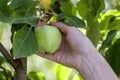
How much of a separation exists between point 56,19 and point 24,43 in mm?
145

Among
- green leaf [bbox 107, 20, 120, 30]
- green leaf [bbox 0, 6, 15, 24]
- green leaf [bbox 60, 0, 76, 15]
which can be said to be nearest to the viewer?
green leaf [bbox 0, 6, 15, 24]

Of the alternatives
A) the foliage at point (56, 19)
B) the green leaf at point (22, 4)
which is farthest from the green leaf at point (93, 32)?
the green leaf at point (22, 4)

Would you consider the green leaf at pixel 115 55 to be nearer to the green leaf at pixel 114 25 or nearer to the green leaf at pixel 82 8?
the green leaf at pixel 114 25

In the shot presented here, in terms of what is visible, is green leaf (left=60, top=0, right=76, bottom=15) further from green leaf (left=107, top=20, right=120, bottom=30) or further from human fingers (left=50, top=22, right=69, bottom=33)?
green leaf (left=107, top=20, right=120, bottom=30)

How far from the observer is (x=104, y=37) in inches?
44.6

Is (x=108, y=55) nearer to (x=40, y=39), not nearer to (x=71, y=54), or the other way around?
(x=71, y=54)

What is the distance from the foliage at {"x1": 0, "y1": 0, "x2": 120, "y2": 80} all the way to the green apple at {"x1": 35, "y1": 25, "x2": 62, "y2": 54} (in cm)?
2

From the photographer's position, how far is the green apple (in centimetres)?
78

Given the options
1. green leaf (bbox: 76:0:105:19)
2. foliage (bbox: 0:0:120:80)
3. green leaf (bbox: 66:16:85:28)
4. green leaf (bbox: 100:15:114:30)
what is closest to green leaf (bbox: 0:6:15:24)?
foliage (bbox: 0:0:120:80)

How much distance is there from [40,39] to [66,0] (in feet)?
0.49

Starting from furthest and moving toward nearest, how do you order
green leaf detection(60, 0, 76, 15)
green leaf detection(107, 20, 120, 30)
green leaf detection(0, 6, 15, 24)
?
green leaf detection(107, 20, 120, 30)
green leaf detection(60, 0, 76, 15)
green leaf detection(0, 6, 15, 24)

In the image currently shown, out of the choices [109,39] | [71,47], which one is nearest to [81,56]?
[71,47]

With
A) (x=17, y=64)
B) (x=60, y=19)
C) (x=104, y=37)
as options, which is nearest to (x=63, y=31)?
(x=60, y=19)

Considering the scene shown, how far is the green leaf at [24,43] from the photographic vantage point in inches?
29.1
